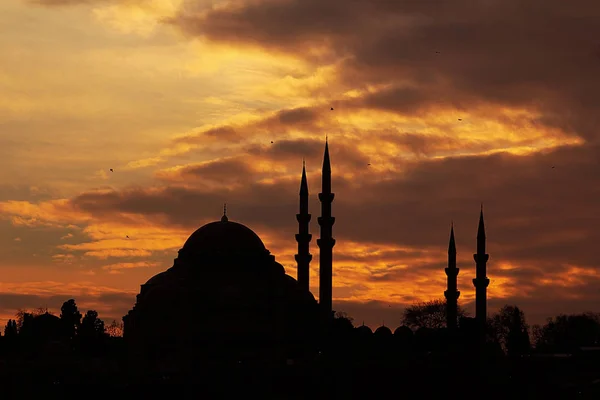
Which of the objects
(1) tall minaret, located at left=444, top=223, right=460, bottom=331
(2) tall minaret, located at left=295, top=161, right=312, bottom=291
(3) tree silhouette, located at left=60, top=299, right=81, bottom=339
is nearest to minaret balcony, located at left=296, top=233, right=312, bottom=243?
(2) tall minaret, located at left=295, top=161, right=312, bottom=291

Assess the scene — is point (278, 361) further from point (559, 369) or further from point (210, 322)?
point (559, 369)

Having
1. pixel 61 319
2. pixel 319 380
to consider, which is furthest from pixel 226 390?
pixel 61 319

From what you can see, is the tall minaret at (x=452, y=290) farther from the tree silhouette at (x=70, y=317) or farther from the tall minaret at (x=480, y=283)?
the tree silhouette at (x=70, y=317)

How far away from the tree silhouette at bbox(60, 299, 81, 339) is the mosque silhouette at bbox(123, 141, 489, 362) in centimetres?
3229

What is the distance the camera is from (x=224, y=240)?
86062mm

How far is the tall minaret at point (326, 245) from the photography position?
78.9 meters

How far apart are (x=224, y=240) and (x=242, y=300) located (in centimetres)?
511

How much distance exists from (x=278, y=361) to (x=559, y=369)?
1576 cm

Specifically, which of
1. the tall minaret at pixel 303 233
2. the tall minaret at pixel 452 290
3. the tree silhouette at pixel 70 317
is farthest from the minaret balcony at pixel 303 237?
the tree silhouette at pixel 70 317

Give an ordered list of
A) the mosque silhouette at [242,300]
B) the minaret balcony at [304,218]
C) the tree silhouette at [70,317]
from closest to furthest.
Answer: the mosque silhouette at [242,300], the minaret balcony at [304,218], the tree silhouette at [70,317]

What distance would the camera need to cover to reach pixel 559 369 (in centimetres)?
7794

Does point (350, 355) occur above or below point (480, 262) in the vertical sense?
below

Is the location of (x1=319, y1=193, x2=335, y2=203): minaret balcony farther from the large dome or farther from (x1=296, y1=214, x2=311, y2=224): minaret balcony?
the large dome

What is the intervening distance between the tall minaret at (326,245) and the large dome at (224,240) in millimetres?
7900
